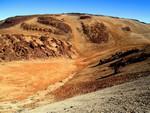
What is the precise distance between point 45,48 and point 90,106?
176 feet

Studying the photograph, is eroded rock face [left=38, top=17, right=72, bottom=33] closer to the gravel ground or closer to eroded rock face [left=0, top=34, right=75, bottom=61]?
eroded rock face [left=0, top=34, right=75, bottom=61]

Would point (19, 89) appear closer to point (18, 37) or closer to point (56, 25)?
Result: point (18, 37)

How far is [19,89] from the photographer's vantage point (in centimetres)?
4088

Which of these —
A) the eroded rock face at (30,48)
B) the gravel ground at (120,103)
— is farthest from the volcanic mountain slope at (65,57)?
the gravel ground at (120,103)

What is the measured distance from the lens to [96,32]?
98.3 m

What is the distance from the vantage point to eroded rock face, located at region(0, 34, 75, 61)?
6812 cm

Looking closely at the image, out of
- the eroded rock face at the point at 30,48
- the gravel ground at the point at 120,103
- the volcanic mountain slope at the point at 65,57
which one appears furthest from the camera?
the eroded rock face at the point at 30,48

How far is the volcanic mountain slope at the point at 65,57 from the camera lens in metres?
36.4

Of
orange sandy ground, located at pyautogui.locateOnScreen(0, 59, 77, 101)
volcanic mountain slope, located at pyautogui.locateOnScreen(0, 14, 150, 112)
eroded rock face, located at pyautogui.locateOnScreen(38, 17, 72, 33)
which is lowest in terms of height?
orange sandy ground, located at pyautogui.locateOnScreen(0, 59, 77, 101)

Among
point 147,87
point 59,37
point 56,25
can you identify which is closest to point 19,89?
point 147,87

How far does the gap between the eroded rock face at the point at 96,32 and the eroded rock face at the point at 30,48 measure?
15092 millimetres

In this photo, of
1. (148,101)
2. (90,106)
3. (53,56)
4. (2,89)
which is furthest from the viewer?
(53,56)

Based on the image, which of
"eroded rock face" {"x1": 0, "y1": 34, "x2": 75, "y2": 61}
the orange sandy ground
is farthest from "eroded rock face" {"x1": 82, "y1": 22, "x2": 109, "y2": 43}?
the orange sandy ground

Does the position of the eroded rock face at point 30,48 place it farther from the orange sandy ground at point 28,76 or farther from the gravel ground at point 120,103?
the gravel ground at point 120,103
